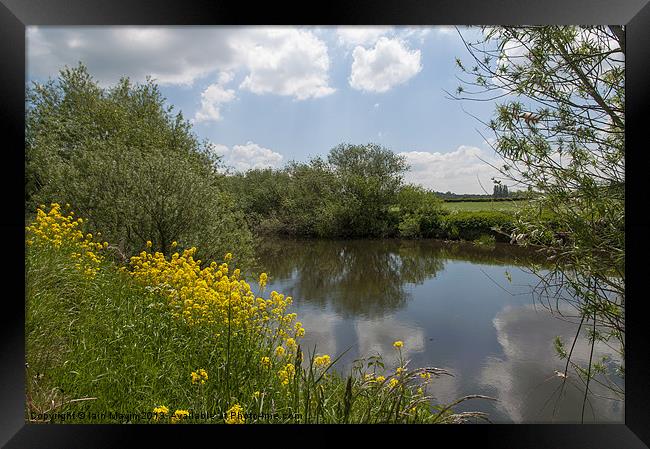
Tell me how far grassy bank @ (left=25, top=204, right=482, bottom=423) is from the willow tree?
3.00ft

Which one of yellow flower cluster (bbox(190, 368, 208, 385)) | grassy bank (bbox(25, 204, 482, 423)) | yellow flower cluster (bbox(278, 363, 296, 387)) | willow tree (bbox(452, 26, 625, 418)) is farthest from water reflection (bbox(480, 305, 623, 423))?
yellow flower cluster (bbox(190, 368, 208, 385))

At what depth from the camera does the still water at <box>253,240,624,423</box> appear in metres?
3.59

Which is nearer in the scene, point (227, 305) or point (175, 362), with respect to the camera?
point (175, 362)

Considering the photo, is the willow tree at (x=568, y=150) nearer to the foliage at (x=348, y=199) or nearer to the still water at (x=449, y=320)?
the still water at (x=449, y=320)

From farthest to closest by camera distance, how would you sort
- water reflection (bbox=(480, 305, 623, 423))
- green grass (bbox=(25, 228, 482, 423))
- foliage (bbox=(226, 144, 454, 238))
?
foliage (bbox=(226, 144, 454, 238)) → water reflection (bbox=(480, 305, 623, 423)) → green grass (bbox=(25, 228, 482, 423))

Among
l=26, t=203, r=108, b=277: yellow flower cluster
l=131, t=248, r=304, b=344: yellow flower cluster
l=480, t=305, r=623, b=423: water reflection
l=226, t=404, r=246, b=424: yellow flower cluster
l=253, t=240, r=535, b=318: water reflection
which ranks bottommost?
l=480, t=305, r=623, b=423: water reflection

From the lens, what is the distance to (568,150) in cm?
187

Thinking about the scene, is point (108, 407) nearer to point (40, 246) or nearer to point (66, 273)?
point (66, 273)

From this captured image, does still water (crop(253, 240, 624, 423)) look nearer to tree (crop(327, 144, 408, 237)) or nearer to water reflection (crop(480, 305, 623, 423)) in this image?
water reflection (crop(480, 305, 623, 423))

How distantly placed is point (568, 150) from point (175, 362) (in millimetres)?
2305

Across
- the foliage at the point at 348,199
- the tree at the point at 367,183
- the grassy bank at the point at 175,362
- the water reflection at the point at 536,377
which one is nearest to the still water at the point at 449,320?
the water reflection at the point at 536,377

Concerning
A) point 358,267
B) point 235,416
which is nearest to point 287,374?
point 235,416
